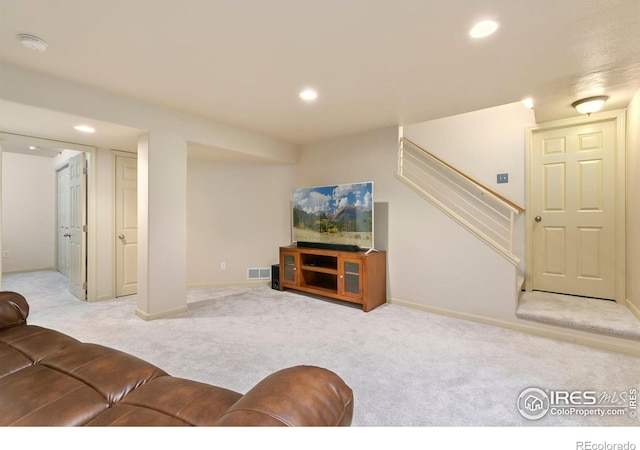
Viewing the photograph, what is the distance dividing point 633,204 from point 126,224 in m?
6.04

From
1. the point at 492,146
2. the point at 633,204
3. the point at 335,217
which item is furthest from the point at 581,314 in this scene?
the point at 335,217

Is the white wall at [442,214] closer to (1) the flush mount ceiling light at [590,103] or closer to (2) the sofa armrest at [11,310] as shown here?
(1) the flush mount ceiling light at [590,103]

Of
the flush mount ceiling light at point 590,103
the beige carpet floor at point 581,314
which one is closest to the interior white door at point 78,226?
the beige carpet floor at point 581,314

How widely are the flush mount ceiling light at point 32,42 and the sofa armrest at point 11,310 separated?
1651 millimetres

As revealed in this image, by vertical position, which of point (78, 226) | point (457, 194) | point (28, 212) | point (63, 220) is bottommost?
point (78, 226)

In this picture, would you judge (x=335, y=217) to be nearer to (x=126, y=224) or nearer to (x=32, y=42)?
(x=126, y=224)

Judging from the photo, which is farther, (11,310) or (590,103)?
(590,103)

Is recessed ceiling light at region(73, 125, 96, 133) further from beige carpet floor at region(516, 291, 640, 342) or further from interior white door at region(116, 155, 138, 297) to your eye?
beige carpet floor at region(516, 291, 640, 342)

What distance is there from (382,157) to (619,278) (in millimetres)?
2990

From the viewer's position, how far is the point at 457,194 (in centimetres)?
396

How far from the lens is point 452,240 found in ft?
11.0

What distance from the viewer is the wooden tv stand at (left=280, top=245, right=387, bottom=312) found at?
11.5ft
